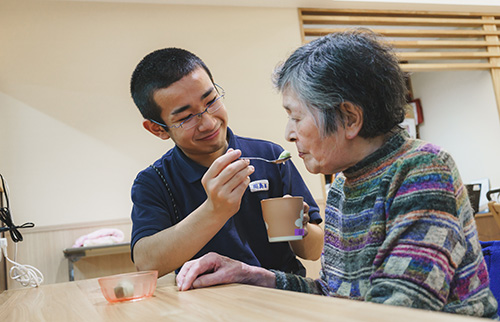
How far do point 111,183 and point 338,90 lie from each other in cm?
340

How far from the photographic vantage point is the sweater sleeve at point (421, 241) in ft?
2.70

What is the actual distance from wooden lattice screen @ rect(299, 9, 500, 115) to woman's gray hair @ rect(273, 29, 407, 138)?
4.01 m

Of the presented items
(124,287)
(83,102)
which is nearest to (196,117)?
(124,287)

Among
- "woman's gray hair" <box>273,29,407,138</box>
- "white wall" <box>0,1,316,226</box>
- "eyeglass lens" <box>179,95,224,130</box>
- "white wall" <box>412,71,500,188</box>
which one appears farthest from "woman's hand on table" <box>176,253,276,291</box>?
"white wall" <box>412,71,500,188</box>

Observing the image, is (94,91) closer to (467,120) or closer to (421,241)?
(421,241)

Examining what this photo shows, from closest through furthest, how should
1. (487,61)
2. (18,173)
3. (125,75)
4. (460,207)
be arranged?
(460,207)
(18,173)
(125,75)
(487,61)

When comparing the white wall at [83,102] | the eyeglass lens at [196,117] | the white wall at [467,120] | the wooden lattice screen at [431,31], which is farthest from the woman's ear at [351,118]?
the white wall at [467,120]

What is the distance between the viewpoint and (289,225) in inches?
47.3

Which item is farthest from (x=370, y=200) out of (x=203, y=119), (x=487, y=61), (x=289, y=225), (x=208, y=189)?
(x=487, y=61)

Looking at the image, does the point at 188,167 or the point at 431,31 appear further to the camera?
the point at 431,31

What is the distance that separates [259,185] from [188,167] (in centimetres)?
26

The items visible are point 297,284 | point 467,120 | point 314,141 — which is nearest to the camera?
point 314,141

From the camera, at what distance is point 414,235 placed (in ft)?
2.84

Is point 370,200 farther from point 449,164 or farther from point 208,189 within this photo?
point 208,189
